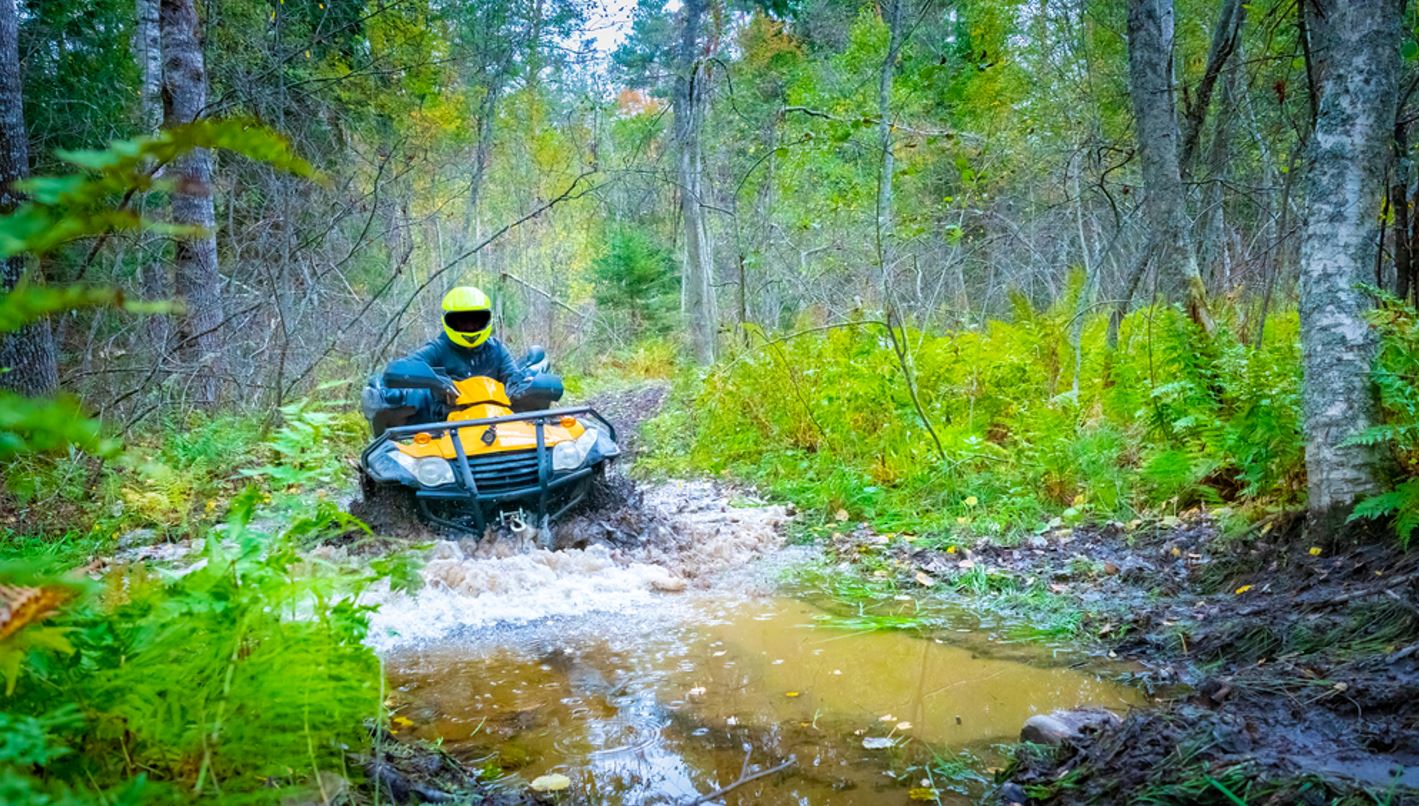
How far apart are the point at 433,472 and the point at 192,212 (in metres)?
5.89

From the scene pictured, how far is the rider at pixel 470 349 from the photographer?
6.54 meters

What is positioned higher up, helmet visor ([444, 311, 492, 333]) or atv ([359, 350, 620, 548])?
helmet visor ([444, 311, 492, 333])

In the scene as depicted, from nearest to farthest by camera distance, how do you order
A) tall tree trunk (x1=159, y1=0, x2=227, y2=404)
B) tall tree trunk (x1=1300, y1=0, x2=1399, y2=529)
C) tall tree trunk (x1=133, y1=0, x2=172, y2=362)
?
tall tree trunk (x1=1300, y1=0, x2=1399, y2=529) → tall tree trunk (x1=159, y1=0, x2=227, y2=404) → tall tree trunk (x1=133, y1=0, x2=172, y2=362)

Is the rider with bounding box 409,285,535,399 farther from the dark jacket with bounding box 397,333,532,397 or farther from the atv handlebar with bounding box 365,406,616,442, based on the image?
the atv handlebar with bounding box 365,406,616,442

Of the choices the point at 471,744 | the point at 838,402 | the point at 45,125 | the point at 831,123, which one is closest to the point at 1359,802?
the point at 471,744

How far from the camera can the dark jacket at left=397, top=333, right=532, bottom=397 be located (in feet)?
22.1

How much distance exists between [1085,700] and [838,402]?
4840 mm

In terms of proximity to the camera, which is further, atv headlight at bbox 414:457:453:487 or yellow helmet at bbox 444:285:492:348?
yellow helmet at bbox 444:285:492:348

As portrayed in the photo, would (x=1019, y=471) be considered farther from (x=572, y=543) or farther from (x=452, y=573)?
→ (x=452, y=573)

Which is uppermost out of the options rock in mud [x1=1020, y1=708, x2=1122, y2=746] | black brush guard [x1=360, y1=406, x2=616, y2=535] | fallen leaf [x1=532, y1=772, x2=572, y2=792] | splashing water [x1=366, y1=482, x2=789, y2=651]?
black brush guard [x1=360, y1=406, x2=616, y2=535]

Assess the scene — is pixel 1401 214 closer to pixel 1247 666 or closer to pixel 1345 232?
pixel 1345 232

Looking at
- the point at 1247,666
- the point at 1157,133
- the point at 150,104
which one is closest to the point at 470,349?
the point at 1247,666

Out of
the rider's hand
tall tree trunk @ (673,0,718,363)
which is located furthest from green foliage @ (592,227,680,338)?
the rider's hand

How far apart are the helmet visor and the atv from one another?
0.77 meters
